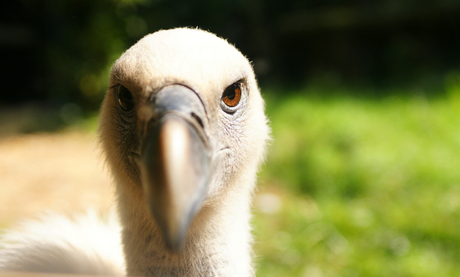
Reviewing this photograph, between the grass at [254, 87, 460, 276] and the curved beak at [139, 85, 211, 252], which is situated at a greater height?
the grass at [254, 87, 460, 276]

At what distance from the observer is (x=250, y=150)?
4.84 feet

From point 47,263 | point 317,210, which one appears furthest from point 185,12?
point 47,263

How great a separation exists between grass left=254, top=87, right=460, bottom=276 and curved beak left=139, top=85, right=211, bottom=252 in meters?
1.70

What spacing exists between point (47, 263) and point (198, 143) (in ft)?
3.75

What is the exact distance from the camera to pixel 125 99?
1.27 metres

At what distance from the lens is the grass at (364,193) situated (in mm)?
2973

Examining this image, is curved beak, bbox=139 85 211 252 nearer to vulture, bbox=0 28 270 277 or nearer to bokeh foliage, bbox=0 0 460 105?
vulture, bbox=0 28 270 277

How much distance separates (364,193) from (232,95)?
2683mm

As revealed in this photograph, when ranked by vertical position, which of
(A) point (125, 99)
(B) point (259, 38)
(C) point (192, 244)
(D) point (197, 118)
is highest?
(B) point (259, 38)

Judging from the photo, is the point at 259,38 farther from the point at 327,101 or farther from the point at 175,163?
the point at 175,163

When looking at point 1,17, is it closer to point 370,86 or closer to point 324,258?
point 370,86

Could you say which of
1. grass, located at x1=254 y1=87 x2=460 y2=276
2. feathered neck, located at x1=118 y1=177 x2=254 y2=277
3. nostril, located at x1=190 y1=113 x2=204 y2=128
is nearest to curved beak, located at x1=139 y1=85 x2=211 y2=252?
nostril, located at x1=190 y1=113 x2=204 y2=128

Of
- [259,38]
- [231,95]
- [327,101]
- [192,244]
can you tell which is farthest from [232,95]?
[259,38]

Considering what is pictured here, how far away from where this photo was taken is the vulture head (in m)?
0.96
